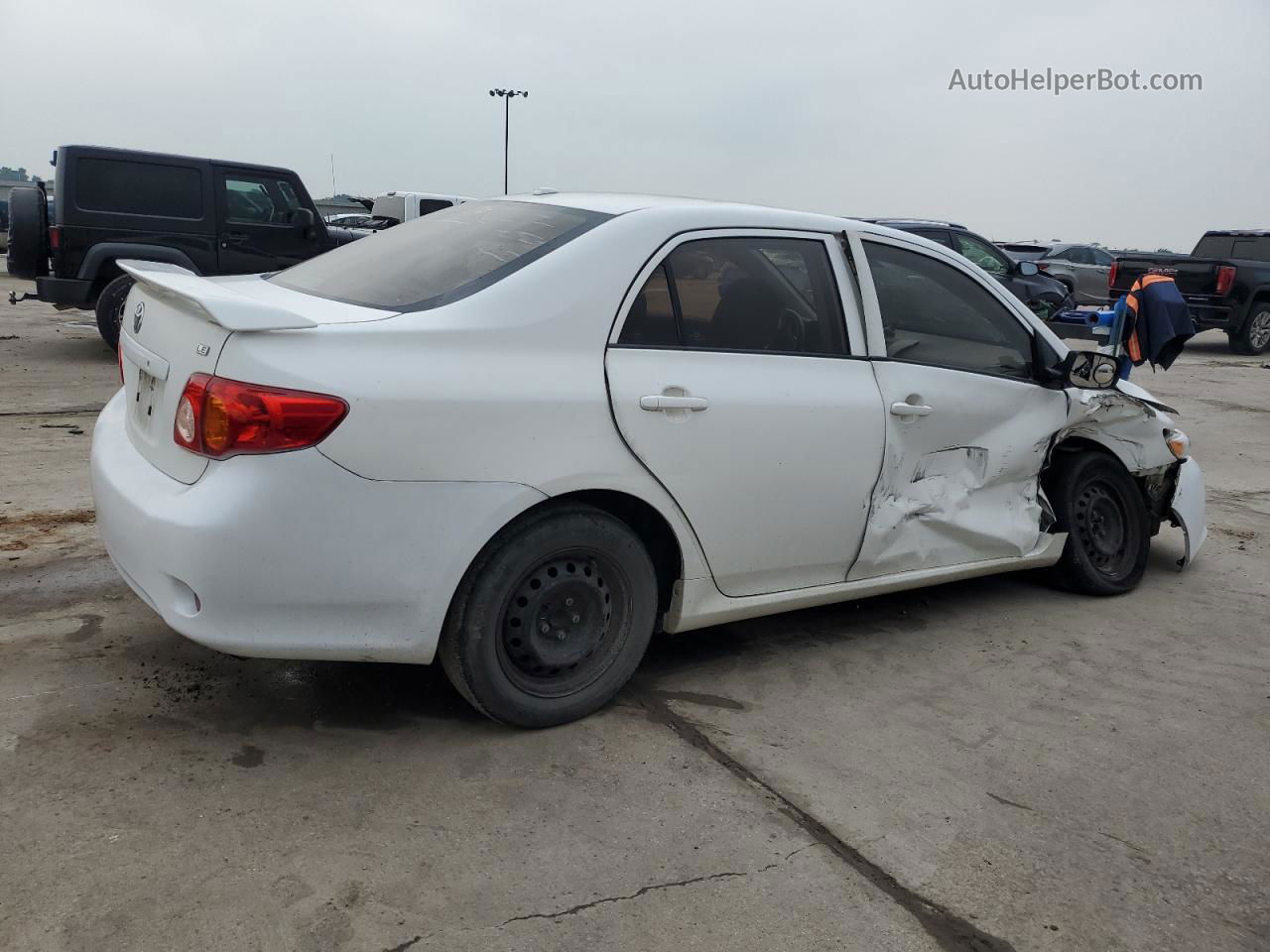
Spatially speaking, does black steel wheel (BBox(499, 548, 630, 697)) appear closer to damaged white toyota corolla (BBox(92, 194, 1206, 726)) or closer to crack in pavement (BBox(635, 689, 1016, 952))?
damaged white toyota corolla (BBox(92, 194, 1206, 726))

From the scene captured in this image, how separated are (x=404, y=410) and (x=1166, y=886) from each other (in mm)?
2276

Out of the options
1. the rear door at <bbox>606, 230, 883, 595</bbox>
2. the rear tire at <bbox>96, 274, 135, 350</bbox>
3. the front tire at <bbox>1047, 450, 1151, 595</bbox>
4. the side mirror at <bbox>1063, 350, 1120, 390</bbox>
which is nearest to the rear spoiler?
the rear door at <bbox>606, 230, 883, 595</bbox>

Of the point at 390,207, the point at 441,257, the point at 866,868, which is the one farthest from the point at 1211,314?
the point at 866,868

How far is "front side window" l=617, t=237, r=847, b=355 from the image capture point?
11.5 feet

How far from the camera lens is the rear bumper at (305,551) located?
281 centimetres

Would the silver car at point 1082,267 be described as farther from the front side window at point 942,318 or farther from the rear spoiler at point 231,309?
the rear spoiler at point 231,309

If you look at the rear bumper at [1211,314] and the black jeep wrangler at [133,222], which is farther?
the rear bumper at [1211,314]

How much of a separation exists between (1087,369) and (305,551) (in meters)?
3.29

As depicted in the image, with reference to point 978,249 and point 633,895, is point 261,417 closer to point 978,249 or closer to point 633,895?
point 633,895

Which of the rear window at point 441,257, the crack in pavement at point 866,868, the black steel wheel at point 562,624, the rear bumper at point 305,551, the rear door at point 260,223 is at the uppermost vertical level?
the rear door at point 260,223

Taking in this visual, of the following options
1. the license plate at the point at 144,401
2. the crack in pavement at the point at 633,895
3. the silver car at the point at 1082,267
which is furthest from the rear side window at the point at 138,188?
the silver car at the point at 1082,267

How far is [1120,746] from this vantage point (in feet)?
11.6

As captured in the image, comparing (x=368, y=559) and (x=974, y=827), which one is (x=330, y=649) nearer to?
(x=368, y=559)

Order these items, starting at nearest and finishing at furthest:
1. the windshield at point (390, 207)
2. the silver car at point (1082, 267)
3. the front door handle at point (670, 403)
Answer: the front door handle at point (670, 403)
the windshield at point (390, 207)
the silver car at point (1082, 267)
